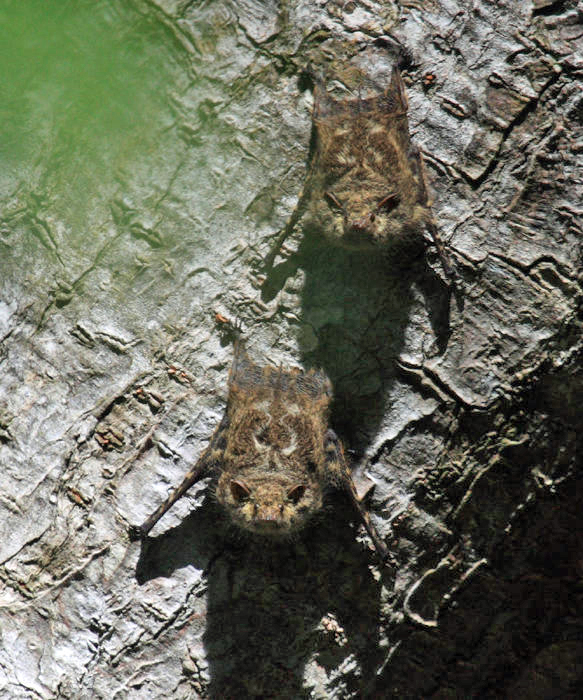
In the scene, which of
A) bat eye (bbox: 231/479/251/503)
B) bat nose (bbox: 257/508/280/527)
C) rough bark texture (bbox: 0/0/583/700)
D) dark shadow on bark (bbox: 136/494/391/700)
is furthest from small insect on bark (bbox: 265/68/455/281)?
dark shadow on bark (bbox: 136/494/391/700)

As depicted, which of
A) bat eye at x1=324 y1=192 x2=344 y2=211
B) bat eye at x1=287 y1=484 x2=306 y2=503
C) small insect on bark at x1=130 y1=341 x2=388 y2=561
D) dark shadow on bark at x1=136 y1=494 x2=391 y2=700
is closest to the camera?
dark shadow on bark at x1=136 y1=494 x2=391 y2=700

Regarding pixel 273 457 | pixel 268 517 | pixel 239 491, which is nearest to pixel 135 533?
pixel 239 491

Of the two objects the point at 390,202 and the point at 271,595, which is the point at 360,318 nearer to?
the point at 390,202

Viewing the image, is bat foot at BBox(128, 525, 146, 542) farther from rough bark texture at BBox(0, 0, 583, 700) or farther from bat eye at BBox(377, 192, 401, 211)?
bat eye at BBox(377, 192, 401, 211)

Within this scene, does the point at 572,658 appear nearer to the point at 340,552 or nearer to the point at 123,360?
the point at 340,552

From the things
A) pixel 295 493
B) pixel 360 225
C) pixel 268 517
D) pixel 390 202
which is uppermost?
pixel 390 202

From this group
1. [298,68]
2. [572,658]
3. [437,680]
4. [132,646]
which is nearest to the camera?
[132,646]

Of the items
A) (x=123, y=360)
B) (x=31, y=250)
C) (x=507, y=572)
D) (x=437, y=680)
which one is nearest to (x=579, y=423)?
(x=507, y=572)
